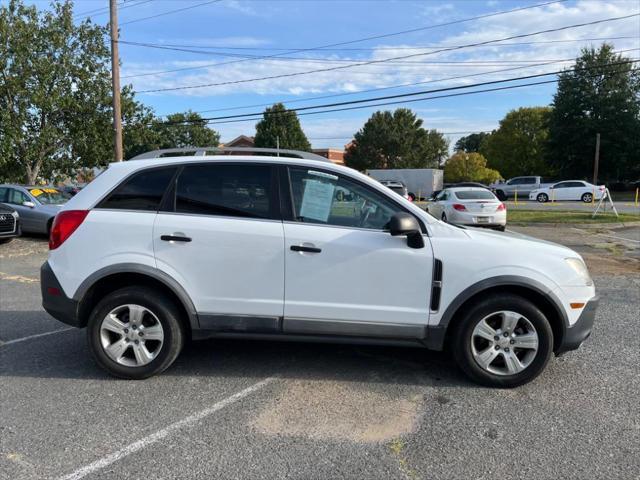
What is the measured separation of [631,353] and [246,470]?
12.6 ft

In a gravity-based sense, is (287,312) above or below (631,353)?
above

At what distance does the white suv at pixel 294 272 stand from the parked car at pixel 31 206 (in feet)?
34.8

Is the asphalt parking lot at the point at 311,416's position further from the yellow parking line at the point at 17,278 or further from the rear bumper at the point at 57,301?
the yellow parking line at the point at 17,278

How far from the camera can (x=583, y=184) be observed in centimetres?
3472

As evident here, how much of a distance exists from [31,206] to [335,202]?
12.4 metres

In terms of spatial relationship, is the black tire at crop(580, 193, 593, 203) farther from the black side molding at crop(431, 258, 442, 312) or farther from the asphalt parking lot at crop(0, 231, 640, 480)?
the black side molding at crop(431, 258, 442, 312)

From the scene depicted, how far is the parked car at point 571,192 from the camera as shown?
3425cm

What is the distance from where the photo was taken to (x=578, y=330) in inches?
154

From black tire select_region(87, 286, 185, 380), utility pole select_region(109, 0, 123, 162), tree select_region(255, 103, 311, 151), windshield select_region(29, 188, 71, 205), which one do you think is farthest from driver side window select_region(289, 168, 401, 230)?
tree select_region(255, 103, 311, 151)

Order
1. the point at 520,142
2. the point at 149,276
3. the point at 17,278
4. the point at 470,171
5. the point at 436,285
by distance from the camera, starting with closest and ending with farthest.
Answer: the point at 436,285, the point at 149,276, the point at 17,278, the point at 470,171, the point at 520,142

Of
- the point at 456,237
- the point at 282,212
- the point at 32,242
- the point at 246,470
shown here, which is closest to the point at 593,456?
the point at 456,237

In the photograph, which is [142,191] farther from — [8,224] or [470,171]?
[470,171]

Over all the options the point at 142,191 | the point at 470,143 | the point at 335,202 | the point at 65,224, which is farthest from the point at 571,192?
the point at 470,143

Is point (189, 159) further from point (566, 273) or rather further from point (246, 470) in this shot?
point (566, 273)
